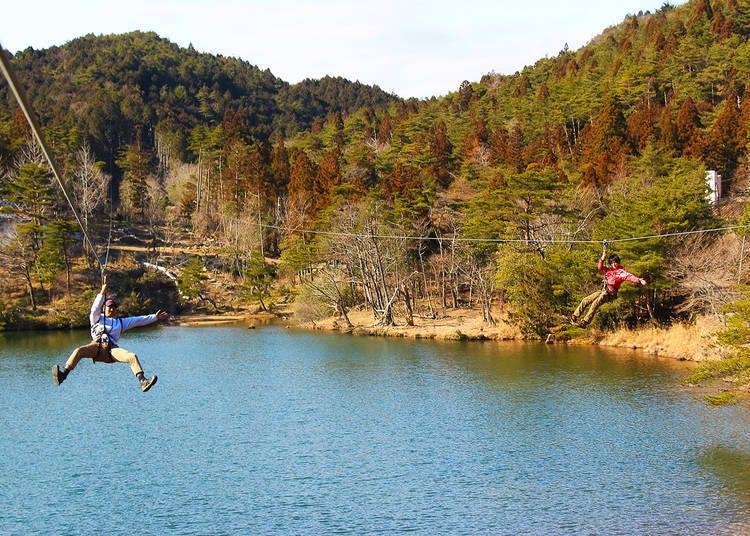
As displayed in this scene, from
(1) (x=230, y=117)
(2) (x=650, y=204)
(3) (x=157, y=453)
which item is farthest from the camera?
(1) (x=230, y=117)

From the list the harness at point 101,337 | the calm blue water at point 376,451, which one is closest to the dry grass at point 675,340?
the calm blue water at point 376,451

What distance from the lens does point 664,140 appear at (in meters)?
49.4

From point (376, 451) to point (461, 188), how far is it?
3704 centimetres

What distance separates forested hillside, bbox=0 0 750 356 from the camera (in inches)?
1371

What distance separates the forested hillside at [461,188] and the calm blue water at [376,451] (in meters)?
5.94

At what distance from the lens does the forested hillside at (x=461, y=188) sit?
3481 cm

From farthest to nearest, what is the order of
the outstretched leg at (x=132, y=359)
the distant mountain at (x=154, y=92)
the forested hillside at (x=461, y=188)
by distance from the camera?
the distant mountain at (x=154, y=92) < the forested hillside at (x=461, y=188) < the outstretched leg at (x=132, y=359)

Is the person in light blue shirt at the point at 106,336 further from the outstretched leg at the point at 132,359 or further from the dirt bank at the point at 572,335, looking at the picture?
the dirt bank at the point at 572,335

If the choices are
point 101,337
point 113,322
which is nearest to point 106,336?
point 101,337

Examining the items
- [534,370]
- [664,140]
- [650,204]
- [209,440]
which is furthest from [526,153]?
[209,440]

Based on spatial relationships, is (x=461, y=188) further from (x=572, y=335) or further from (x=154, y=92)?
(x=154, y=92)

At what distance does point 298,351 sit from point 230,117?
4970 cm

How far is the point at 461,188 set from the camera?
54.7 meters

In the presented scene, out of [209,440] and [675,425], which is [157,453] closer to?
[209,440]
